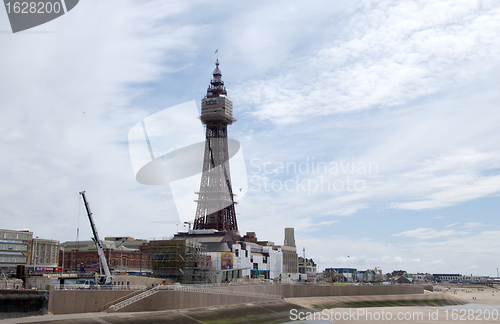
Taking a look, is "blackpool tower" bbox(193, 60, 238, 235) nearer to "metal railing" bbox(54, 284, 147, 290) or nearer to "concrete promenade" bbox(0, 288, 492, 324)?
"concrete promenade" bbox(0, 288, 492, 324)

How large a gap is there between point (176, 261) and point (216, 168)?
57.8 m

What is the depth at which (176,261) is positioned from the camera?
8144 cm

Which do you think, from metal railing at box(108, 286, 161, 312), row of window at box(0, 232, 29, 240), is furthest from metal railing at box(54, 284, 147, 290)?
row of window at box(0, 232, 29, 240)

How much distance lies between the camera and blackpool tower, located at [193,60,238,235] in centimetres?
13238

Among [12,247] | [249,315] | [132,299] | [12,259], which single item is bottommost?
[249,315]

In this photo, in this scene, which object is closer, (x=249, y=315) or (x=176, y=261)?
(x=249, y=315)

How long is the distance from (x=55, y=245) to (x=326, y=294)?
72.4 metres

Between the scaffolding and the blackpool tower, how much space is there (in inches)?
1794

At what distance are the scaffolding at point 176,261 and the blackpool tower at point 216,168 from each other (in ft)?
149

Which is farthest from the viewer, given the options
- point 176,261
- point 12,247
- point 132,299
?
point 12,247

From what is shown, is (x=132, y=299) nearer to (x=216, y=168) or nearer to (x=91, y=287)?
(x=91, y=287)

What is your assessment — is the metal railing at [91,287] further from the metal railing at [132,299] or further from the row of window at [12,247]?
the row of window at [12,247]

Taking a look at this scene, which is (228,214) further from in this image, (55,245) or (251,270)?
(55,245)

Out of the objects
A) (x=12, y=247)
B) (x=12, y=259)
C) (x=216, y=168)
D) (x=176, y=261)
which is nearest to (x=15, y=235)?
(x=12, y=247)
